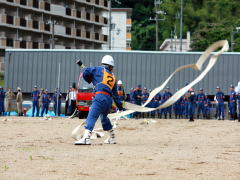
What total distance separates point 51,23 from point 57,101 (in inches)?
1223

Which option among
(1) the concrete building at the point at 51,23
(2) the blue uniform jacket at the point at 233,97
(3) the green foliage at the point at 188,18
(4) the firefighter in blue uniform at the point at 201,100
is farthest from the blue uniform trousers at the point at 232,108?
(3) the green foliage at the point at 188,18

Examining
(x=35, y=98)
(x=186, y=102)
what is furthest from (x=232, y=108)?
(x=35, y=98)

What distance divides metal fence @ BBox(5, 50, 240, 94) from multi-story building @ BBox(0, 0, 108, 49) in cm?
2510

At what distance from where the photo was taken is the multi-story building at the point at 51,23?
205 feet

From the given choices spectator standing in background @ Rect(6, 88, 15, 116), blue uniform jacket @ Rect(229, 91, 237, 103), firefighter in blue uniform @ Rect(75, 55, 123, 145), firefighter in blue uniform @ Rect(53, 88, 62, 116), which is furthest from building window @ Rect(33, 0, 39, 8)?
firefighter in blue uniform @ Rect(75, 55, 123, 145)

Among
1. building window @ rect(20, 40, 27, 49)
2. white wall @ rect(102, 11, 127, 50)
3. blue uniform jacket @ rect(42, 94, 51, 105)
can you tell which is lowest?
blue uniform jacket @ rect(42, 94, 51, 105)

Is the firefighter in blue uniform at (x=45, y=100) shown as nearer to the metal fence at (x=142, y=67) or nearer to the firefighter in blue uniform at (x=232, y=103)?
the metal fence at (x=142, y=67)

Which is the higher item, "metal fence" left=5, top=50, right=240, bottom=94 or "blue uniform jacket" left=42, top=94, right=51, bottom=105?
"metal fence" left=5, top=50, right=240, bottom=94

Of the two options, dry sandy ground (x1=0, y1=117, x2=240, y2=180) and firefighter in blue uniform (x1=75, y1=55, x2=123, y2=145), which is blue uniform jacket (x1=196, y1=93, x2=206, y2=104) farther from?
dry sandy ground (x1=0, y1=117, x2=240, y2=180)

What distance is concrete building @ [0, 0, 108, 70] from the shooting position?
6231cm

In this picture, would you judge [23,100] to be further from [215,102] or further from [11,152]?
[11,152]

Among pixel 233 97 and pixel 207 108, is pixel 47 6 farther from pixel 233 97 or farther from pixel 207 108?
pixel 233 97

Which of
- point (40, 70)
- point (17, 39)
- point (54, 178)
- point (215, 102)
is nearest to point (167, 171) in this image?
point (54, 178)

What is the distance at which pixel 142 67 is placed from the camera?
35.3 m
